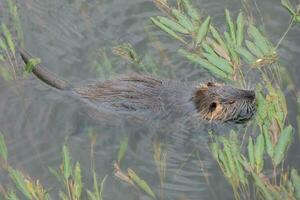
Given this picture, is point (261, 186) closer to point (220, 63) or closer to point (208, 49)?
point (220, 63)

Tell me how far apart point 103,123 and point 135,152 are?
0.27 metres

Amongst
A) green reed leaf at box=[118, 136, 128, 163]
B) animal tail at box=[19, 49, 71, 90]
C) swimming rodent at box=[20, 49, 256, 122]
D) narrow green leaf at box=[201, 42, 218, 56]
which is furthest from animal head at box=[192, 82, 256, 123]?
animal tail at box=[19, 49, 71, 90]

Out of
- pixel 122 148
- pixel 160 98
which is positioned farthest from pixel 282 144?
pixel 122 148

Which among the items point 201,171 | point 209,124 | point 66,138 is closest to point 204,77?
point 209,124

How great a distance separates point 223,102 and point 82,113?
3.02ft

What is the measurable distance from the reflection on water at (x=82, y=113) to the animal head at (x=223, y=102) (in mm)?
152

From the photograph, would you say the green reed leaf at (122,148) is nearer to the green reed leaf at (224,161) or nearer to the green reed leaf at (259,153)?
the green reed leaf at (224,161)

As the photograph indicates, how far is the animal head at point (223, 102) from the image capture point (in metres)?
3.61

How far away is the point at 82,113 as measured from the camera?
3963mm

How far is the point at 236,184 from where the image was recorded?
317 centimetres

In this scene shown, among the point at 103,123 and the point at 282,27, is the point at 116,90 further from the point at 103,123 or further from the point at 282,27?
the point at 282,27

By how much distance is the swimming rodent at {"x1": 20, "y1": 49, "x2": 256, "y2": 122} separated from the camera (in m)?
3.60

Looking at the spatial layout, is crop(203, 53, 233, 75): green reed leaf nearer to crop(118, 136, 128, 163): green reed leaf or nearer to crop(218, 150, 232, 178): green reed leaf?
crop(218, 150, 232, 178): green reed leaf

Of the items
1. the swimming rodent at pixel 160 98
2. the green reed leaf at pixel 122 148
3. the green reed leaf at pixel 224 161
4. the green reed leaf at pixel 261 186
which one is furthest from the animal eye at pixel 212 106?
the green reed leaf at pixel 261 186
